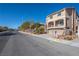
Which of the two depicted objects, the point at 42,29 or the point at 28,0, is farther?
the point at 42,29

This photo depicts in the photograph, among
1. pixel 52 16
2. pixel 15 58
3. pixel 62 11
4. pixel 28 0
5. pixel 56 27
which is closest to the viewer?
pixel 15 58

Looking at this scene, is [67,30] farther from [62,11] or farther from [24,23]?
[24,23]

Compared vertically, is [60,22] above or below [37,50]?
above

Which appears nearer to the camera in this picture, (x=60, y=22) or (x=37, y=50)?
(x=37, y=50)

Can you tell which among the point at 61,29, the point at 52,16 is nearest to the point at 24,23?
the point at 52,16

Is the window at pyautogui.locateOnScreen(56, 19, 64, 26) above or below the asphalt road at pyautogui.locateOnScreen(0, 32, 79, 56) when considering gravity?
above

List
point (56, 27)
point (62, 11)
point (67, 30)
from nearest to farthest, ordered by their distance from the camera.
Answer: point (67, 30), point (62, 11), point (56, 27)

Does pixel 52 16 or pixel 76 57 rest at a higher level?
pixel 52 16

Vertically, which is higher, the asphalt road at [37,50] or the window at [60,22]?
the window at [60,22]

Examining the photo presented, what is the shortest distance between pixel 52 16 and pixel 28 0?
1491 inches

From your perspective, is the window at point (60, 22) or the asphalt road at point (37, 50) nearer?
the asphalt road at point (37, 50)

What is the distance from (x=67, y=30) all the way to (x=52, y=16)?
1278 cm

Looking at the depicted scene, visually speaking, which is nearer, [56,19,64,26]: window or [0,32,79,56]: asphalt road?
[0,32,79,56]: asphalt road

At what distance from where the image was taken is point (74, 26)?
42.8m
